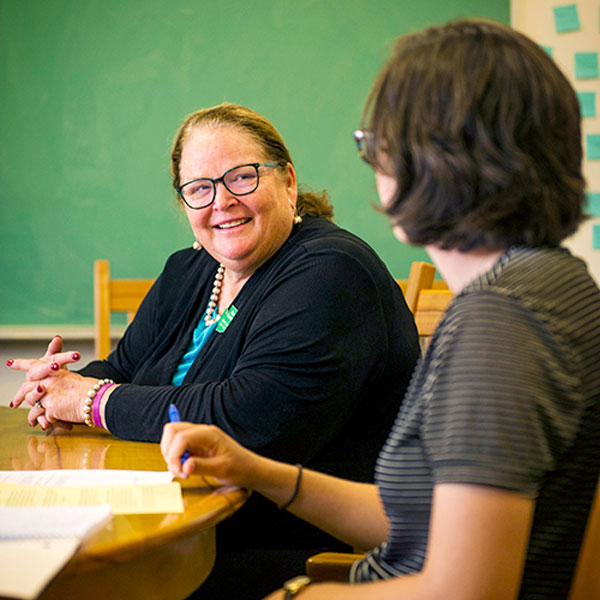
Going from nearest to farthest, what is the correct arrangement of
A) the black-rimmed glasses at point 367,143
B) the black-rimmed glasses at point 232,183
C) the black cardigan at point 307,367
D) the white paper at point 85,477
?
1. the black-rimmed glasses at point 367,143
2. the white paper at point 85,477
3. the black cardigan at point 307,367
4. the black-rimmed glasses at point 232,183

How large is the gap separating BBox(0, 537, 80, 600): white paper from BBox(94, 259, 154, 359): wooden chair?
1601 mm

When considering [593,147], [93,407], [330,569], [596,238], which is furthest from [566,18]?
[330,569]

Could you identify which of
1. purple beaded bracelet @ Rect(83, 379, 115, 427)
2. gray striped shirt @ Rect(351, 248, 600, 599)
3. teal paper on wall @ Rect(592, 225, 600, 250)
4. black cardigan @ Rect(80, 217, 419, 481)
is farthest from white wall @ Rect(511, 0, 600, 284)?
gray striped shirt @ Rect(351, 248, 600, 599)

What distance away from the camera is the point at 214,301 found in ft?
5.75

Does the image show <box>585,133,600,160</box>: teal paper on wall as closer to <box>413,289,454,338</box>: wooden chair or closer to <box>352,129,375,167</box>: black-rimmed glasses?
<box>413,289,454,338</box>: wooden chair

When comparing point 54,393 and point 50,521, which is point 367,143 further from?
point 54,393

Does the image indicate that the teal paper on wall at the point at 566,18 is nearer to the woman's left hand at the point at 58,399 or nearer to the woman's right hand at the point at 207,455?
the woman's left hand at the point at 58,399

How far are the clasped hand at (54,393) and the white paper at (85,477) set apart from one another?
1.02ft

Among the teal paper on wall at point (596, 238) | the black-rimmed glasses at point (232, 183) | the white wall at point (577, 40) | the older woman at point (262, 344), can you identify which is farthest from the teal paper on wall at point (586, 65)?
the black-rimmed glasses at point (232, 183)

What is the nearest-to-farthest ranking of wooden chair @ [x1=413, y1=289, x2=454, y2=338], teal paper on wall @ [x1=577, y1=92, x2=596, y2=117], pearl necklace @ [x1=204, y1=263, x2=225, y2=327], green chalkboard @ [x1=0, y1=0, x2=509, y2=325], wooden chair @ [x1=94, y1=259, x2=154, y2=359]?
pearl necklace @ [x1=204, y1=263, x2=225, y2=327], wooden chair @ [x1=413, y1=289, x2=454, y2=338], wooden chair @ [x1=94, y1=259, x2=154, y2=359], green chalkboard @ [x1=0, y1=0, x2=509, y2=325], teal paper on wall @ [x1=577, y1=92, x2=596, y2=117]

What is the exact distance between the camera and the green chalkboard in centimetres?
282

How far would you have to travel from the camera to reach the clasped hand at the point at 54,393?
1438mm

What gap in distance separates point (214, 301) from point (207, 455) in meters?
0.79

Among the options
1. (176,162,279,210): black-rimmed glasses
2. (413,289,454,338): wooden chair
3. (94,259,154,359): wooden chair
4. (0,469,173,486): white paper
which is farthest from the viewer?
(94,259,154,359): wooden chair
